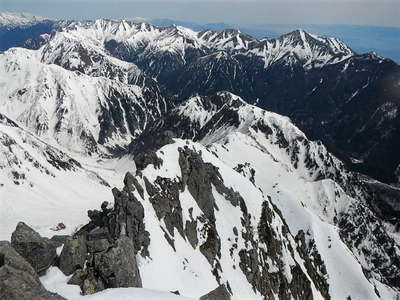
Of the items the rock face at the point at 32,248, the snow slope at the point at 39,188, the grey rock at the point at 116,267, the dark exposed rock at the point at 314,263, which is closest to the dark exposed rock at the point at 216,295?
the grey rock at the point at 116,267

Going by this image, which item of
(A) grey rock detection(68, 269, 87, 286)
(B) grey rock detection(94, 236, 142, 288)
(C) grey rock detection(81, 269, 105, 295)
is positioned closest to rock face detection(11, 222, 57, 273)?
(A) grey rock detection(68, 269, 87, 286)

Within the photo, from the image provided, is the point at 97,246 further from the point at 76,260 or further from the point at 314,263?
the point at 314,263

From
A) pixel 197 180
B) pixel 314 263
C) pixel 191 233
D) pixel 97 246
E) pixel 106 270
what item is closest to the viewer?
pixel 106 270

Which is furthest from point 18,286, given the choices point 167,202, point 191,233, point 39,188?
point 39,188

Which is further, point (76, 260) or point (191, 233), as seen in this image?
point (191, 233)

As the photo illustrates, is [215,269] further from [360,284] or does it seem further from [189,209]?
[360,284]

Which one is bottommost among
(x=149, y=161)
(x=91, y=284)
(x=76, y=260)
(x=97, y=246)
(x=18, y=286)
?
(x=149, y=161)

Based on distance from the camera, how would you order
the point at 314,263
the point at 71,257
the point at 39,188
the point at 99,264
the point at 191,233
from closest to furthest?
the point at 99,264
the point at 71,257
the point at 191,233
the point at 39,188
the point at 314,263
